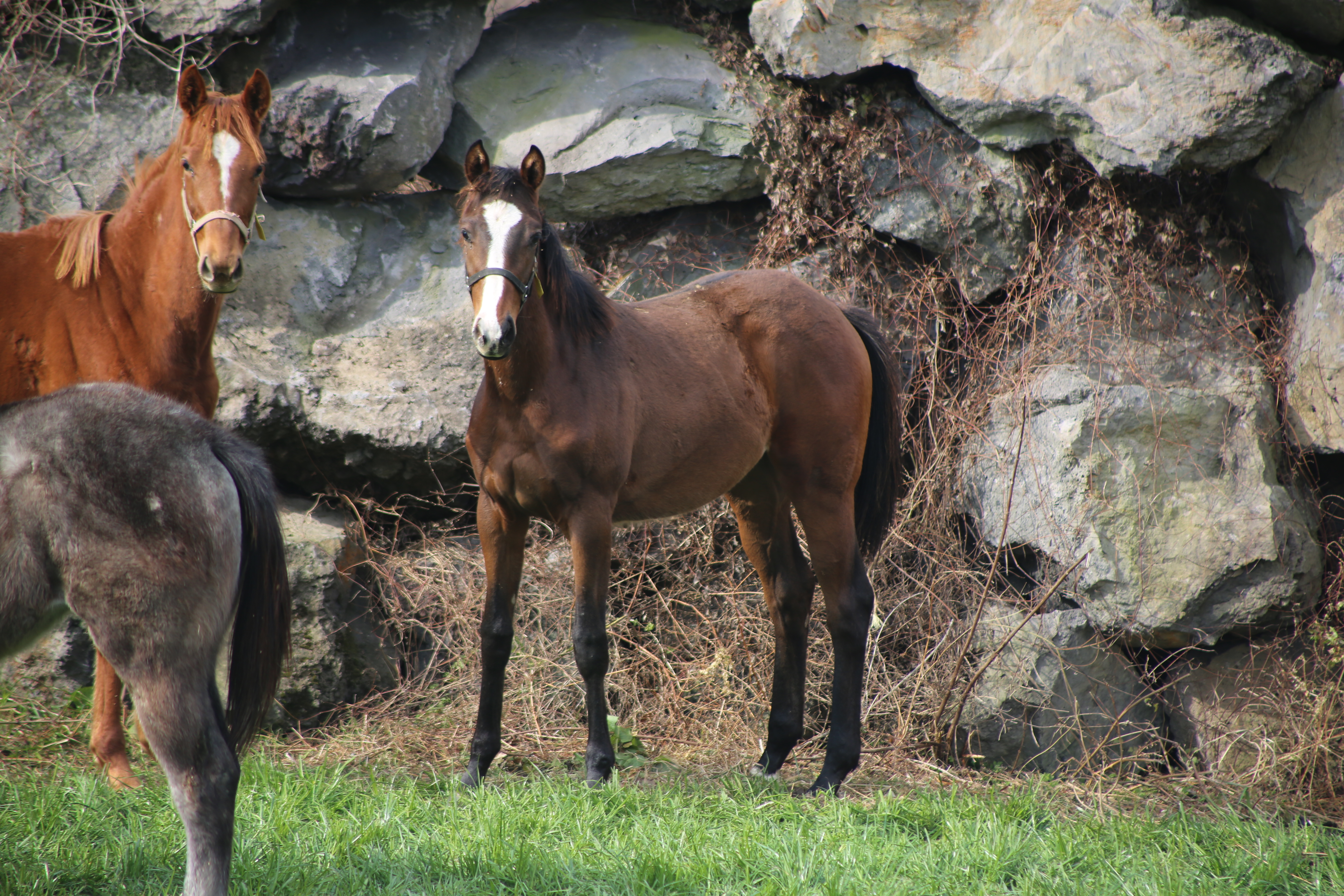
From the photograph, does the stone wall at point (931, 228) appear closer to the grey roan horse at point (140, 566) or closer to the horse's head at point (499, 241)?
the horse's head at point (499, 241)

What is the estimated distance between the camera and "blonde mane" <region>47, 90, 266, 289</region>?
13.3 ft

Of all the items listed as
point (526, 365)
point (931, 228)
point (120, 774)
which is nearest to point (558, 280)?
point (526, 365)

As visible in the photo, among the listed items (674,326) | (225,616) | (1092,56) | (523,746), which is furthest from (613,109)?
(225,616)

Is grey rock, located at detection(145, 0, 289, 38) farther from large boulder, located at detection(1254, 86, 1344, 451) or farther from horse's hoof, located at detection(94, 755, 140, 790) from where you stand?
large boulder, located at detection(1254, 86, 1344, 451)

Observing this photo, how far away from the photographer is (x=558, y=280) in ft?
13.6

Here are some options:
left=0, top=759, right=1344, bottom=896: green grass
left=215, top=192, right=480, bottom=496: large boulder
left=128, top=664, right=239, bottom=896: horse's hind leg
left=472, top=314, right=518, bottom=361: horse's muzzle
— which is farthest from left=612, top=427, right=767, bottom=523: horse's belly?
left=128, top=664, right=239, bottom=896: horse's hind leg

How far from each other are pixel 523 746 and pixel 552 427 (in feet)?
6.50

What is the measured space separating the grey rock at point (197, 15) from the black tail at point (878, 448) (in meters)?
3.98

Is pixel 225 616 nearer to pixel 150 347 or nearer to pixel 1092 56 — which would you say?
pixel 150 347

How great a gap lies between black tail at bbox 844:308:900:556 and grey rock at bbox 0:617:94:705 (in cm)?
393

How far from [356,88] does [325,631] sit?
10.6 feet

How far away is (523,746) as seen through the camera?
16.6ft

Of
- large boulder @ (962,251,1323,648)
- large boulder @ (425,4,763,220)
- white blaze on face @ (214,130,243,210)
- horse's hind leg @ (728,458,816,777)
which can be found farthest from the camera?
large boulder @ (425,4,763,220)

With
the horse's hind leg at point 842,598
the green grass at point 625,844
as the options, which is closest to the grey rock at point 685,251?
the horse's hind leg at point 842,598
